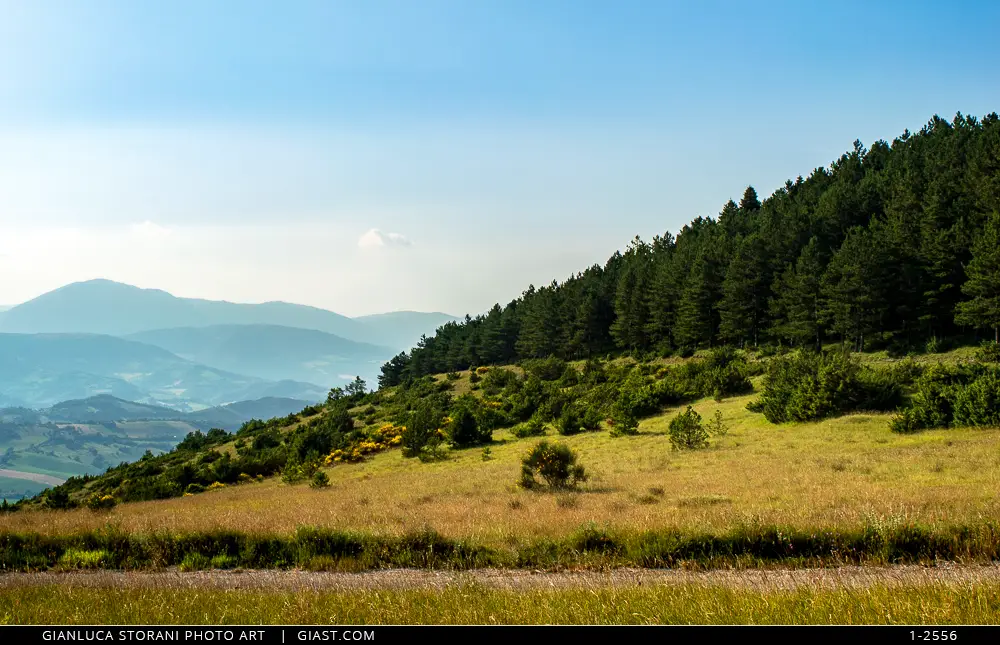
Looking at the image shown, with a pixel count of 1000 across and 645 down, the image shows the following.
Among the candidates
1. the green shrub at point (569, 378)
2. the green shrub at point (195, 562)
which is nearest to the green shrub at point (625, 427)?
the green shrub at point (569, 378)

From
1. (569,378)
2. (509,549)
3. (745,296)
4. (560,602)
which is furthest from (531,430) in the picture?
(560,602)

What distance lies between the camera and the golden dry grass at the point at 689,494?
1157 centimetres

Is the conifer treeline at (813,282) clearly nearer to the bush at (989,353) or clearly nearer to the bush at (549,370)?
the bush at (989,353)

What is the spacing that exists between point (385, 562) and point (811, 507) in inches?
367

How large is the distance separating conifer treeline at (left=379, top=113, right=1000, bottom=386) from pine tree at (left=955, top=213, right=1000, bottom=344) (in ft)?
0.37

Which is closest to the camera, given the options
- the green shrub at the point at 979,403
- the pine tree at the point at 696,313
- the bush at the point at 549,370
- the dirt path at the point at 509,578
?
the dirt path at the point at 509,578

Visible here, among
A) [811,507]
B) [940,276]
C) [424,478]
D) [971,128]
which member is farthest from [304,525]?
[971,128]

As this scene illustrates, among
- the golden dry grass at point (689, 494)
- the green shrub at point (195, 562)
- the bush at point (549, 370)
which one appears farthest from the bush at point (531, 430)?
the green shrub at point (195, 562)

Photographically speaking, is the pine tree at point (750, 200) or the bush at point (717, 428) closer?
the bush at point (717, 428)

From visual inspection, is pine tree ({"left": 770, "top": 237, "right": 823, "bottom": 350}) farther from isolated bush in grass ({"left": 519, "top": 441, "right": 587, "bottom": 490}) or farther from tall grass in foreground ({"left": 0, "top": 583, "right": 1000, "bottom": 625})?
tall grass in foreground ({"left": 0, "top": 583, "right": 1000, "bottom": 625})

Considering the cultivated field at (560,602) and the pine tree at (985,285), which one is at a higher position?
the pine tree at (985,285)
